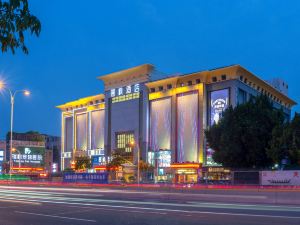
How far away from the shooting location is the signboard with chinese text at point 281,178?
42.8 meters

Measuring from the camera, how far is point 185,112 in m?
94.2

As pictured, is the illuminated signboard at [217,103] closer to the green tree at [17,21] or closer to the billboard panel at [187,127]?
the billboard panel at [187,127]

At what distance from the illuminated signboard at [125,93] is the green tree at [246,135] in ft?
146

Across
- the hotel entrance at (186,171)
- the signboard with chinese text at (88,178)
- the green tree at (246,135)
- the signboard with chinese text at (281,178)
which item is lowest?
the hotel entrance at (186,171)

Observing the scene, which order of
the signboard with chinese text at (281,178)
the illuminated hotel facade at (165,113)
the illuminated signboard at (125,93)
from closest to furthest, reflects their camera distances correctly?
1. the signboard with chinese text at (281,178)
2. the illuminated hotel facade at (165,113)
3. the illuminated signboard at (125,93)

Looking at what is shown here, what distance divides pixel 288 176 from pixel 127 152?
65.6m

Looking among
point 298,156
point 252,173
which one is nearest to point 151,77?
point 298,156

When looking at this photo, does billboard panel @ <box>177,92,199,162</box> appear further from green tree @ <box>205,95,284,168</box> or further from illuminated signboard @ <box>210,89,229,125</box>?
green tree @ <box>205,95,284,168</box>

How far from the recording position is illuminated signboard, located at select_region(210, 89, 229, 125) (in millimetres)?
89188

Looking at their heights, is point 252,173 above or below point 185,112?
below

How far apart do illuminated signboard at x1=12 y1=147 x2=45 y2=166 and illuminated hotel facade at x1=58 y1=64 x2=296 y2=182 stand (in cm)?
1369

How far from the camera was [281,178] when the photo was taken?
143 feet

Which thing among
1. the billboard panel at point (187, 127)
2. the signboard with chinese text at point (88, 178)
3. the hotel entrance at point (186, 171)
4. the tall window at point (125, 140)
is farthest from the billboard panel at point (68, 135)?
the signboard with chinese text at point (88, 178)

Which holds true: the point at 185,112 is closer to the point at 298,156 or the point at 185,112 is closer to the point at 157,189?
the point at 298,156
